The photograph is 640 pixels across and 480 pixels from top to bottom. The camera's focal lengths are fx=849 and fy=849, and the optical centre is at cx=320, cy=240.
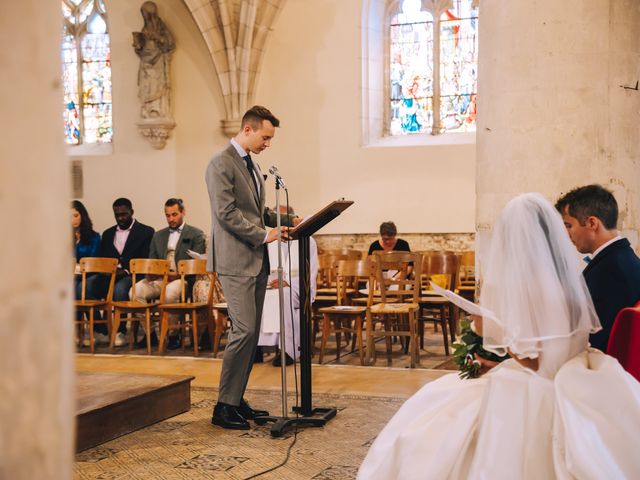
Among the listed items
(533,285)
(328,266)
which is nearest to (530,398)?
(533,285)

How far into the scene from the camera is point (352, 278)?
955 centimetres

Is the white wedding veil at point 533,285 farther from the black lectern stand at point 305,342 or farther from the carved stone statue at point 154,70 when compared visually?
the carved stone statue at point 154,70

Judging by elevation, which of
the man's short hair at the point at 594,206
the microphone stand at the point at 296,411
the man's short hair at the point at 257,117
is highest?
the man's short hair at the point at 257,117

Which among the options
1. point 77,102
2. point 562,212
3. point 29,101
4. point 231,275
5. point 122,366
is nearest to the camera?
point 29,101

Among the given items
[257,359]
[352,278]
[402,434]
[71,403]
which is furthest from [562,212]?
[352,278]

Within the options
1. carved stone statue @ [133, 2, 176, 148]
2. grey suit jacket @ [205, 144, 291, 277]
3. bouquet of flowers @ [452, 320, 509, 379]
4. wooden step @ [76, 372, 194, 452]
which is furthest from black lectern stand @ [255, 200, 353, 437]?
carved stone statue @ [133, 2, 176, 148]

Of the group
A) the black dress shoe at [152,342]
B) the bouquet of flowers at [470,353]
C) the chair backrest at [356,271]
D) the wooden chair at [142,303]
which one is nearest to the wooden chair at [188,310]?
the wooden chair at [142,303]

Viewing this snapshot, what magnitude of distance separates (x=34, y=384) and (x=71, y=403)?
0.06 metres

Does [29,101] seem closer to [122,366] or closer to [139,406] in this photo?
[139,406]

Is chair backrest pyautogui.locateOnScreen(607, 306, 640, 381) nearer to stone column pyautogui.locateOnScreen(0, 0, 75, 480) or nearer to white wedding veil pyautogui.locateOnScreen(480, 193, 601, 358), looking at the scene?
white wedding veil pyautogui.locateOnScreen(480, 193, 601, 358)

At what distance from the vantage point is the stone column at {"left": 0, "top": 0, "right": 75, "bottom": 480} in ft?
2.85

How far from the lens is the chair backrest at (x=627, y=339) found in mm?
2717

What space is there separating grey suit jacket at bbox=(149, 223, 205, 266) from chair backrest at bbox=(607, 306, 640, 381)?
21.3 ft

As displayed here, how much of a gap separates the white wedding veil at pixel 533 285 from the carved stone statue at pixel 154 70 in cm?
1045
